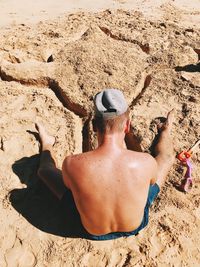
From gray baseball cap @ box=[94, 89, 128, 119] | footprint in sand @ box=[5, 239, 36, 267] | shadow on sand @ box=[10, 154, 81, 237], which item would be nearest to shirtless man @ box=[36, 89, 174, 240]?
gray baseball cap @ box=[94, 89, 128, 119]

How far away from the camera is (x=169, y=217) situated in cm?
252

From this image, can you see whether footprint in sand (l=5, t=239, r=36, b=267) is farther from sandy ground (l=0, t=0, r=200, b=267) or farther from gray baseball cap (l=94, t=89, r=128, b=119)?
gray baseball cap (l=94, t=89, r=128, b=119)

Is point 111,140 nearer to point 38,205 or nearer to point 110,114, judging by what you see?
point 110,114

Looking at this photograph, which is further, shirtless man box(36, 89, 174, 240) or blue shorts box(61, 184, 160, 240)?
blue shorts box(61, 184, 160, 240)

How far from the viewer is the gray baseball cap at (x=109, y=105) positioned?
7.09 feet

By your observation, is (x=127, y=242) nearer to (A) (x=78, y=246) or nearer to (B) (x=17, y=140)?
(A) (x=78, y=246)

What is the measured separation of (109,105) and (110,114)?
52 millimetres

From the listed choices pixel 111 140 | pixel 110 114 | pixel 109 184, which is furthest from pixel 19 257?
pixel 110 114

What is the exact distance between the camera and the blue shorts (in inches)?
93.4

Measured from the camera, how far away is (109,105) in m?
2.17

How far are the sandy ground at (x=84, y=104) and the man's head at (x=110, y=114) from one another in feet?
2.27

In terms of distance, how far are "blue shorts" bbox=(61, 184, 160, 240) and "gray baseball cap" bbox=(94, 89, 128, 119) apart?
22.2 inches

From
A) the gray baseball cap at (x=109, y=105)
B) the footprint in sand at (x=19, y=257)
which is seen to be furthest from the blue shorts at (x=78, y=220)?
the gray baseball cap at (x=109, y=105)

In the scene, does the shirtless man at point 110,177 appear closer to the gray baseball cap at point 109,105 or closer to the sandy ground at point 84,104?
the gray baseball cap at point 109,105
